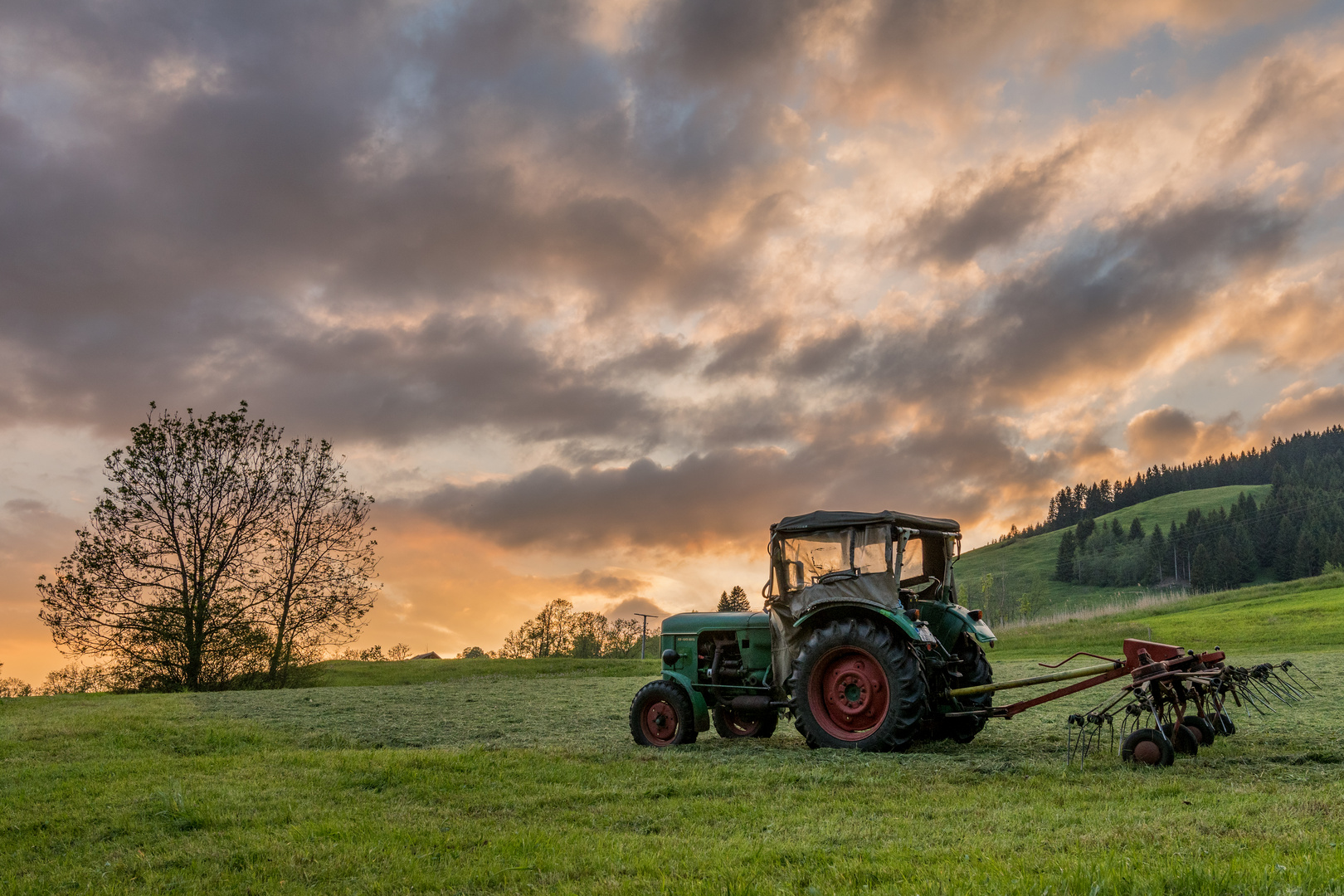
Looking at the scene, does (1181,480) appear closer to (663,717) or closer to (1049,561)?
A: (1049,561)

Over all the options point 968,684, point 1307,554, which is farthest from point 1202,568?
point 968,684

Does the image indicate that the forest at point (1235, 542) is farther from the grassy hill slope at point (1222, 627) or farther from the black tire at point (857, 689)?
the black tire at point (857, 689)

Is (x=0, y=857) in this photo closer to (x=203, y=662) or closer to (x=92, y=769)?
(x=92, y=769)

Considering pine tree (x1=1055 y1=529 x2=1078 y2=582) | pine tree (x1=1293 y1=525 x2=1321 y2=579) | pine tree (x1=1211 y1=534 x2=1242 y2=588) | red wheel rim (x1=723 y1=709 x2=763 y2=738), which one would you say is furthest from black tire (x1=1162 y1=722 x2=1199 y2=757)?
pine tree (x1=1055 y1=529 x2=1078 y2=582)

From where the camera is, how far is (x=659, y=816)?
589 cm

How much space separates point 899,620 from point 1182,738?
2.72 metres

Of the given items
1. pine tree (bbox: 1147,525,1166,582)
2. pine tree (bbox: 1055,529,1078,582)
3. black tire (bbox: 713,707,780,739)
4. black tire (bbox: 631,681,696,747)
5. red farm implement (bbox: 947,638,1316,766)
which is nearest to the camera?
red farm implement (bbox: 947,638,1316,766)

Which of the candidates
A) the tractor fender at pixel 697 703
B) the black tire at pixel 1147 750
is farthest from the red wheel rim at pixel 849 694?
the black tire at pixel 1147 750

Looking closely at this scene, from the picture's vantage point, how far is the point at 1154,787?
6.11 meters

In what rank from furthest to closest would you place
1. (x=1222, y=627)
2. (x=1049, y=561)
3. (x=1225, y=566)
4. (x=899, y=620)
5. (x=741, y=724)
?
(x=1049, y=561) < (x=1225, y=566) < (x=1222, y=627) < (x=741, y=724) < (x=899, y=620)

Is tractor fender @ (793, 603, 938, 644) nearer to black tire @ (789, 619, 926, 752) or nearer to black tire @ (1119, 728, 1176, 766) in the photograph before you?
black tire @ (789, 619, 926, 752)

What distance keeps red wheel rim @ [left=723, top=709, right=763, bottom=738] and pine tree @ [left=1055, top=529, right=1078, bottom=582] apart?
112m

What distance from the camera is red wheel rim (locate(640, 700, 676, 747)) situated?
10305 millimetres

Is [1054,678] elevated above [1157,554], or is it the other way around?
[1157,554]
